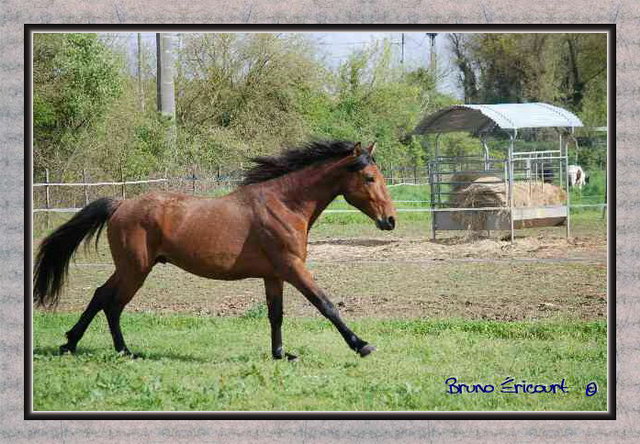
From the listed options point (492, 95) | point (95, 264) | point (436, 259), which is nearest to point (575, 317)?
point (436, 259)

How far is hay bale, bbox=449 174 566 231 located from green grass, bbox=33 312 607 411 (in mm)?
8105

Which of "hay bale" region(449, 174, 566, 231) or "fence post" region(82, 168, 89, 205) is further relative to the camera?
"hay bale" region(449, 174, 566, 231)

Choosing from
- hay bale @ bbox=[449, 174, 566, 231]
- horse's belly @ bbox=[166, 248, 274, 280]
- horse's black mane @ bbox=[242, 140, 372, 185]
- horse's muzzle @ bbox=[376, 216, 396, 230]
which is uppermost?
horse's black mane @ bbox=[242, 140, 372, 185]

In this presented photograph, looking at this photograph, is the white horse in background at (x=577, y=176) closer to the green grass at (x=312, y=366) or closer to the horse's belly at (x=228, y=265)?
the green grass at (x=312, y=366)

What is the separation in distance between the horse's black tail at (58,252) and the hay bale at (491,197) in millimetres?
10311

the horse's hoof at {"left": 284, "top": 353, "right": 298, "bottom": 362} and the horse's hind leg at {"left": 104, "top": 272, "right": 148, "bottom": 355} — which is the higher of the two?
the horse's hind leg at {"left": 104, "top": 272, "right": 148, "bottom": 355}

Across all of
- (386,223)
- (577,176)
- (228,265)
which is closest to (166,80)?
(228,265)

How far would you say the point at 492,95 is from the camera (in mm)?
21578

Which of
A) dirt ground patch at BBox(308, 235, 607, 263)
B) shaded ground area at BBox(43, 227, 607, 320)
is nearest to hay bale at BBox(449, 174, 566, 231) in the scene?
dirt ground patch at BBox(308, 235, 607, 263)

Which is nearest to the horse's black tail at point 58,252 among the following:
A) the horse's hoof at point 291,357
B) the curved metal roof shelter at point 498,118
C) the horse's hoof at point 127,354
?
the horse's hoof at point 127,354

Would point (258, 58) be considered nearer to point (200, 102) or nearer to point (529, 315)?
point (200, 102)

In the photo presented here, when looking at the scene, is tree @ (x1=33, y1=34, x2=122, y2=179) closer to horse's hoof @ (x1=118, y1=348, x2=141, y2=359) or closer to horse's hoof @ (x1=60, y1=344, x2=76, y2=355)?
horse's hoof @ (x1=60, y1=344, x2=76, y2=355)

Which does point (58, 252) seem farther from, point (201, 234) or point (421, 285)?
point (421, 285)

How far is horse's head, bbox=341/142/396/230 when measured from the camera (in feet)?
22.2
